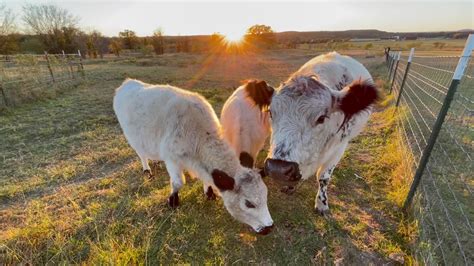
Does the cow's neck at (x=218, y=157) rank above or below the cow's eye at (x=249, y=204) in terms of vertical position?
above

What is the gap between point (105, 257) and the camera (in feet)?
10.5

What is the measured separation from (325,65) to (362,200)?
2.42 metres

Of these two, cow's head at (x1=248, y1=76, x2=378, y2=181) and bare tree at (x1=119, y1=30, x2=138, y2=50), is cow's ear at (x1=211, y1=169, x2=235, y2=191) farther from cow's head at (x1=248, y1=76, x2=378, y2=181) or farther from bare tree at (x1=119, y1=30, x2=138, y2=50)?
bare tree at (x1=119, y1=30, x2=138, y2=50)

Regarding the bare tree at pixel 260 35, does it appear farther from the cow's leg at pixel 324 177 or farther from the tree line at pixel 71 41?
the cow's leg at pixel 324 177

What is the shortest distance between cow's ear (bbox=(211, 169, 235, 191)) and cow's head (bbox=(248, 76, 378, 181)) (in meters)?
0.87

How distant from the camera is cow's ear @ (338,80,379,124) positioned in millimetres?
3055

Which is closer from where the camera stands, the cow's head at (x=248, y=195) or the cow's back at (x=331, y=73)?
the cow's head at (x=248, y=195)

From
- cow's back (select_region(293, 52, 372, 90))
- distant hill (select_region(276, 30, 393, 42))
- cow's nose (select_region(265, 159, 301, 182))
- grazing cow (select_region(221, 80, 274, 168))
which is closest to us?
cow's nose (select_region(265, 159, 301, 182))

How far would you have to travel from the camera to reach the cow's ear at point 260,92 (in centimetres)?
359

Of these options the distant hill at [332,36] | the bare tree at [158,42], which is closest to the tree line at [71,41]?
the bare tree at [158,42]

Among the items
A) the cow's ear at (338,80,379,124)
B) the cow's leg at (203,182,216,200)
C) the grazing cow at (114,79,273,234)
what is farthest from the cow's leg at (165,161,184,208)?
the cow's ear at (338,80,379,124)

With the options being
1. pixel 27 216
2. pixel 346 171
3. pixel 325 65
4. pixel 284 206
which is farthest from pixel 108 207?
pixel 346 171

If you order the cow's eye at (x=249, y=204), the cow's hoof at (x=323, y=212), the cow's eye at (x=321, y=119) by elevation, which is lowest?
the cow's hoof at (x=323, y=212)

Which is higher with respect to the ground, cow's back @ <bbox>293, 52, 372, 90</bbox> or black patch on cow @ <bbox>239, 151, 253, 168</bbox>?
cow's back @ <bbox>293, 52, 372, 90</bbox>
